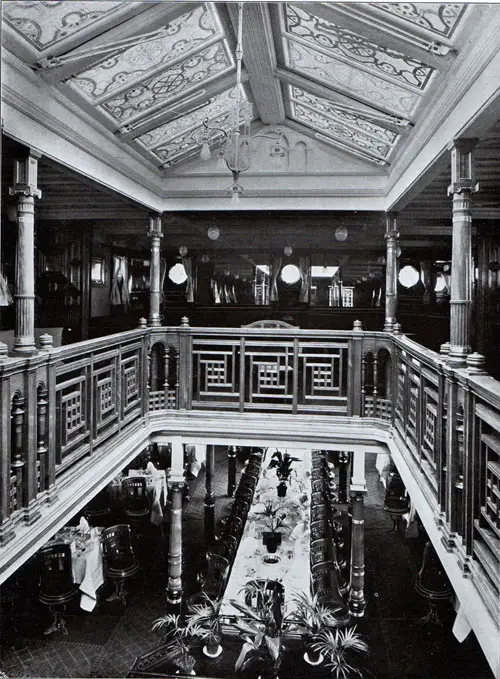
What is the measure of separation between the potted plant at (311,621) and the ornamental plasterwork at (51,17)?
6.41 meters

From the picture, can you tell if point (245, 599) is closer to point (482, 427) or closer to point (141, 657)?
point (141, 657)

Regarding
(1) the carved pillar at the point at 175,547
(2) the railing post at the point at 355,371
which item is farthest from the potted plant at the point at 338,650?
(2) the railing post at the point at 355,371

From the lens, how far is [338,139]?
7809 millimetres

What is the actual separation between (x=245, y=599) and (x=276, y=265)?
22.9ft

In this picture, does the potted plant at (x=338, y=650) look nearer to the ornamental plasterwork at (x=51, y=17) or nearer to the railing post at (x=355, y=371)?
the railing post at (x=355, y=371)

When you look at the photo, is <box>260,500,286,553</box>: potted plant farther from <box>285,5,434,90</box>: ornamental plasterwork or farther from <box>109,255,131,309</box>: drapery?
<box>285,5,434,90</box>: ornamental plasterwork

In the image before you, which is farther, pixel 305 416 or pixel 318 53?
pixel 305 416

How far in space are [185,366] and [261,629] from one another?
330 centimetres

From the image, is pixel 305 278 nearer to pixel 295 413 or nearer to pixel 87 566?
pixel 295 413

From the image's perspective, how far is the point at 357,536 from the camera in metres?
7.76

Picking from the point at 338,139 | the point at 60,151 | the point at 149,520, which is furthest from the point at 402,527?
the point at 60,151

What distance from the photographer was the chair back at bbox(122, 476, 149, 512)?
1039 centimetres

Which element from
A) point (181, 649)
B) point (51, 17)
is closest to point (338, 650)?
point (181, 649)

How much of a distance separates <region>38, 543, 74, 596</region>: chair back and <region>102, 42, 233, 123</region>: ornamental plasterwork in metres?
5.62
